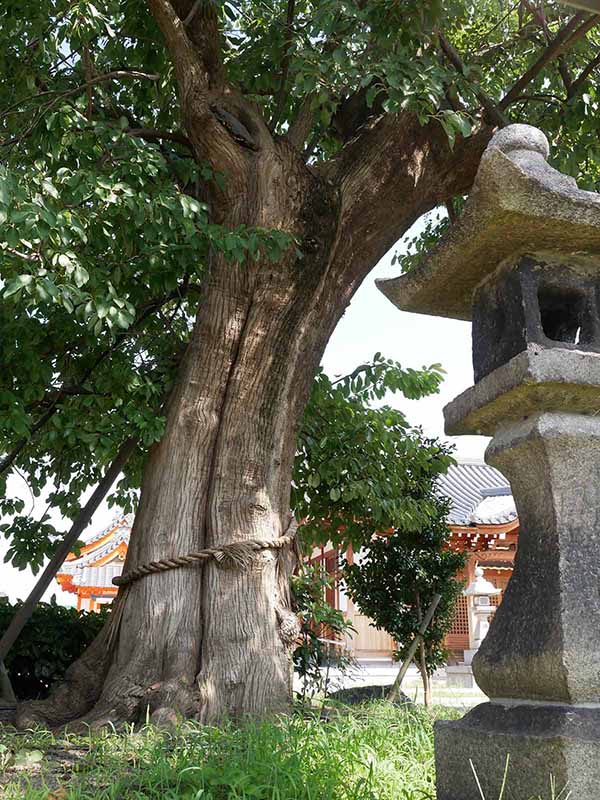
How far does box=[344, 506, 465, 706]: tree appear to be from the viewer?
826 centimetres

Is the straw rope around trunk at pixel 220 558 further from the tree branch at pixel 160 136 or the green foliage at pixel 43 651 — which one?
the tree branch at pixel 160 136

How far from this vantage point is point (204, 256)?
17.6 feet

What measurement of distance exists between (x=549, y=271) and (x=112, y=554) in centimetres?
1881

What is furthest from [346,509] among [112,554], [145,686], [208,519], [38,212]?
[112,554]

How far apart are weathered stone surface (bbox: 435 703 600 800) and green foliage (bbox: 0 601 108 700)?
165 inches

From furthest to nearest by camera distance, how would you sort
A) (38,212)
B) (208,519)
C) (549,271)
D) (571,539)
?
(208,519) < (38,212) < (549,271) < (571,539)

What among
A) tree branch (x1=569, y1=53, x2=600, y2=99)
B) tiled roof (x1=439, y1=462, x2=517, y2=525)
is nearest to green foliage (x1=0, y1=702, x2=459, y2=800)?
tree branch (x1=569, y1=53, x2=600, y2=99)

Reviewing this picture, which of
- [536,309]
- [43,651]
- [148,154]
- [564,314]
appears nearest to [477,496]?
[43,651]

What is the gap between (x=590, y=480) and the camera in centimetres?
258

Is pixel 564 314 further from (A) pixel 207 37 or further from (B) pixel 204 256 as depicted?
(A) pixel 207 37

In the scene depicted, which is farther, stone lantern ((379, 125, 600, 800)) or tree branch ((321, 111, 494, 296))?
tree branch ((321, 111, 494, 296))

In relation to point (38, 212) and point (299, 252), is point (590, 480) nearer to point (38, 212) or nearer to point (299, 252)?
point (38, 212)

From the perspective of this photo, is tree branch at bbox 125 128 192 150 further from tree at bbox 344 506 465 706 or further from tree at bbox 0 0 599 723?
tree at bbox 344 506 465 706

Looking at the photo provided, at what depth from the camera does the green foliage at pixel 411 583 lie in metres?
8.26
